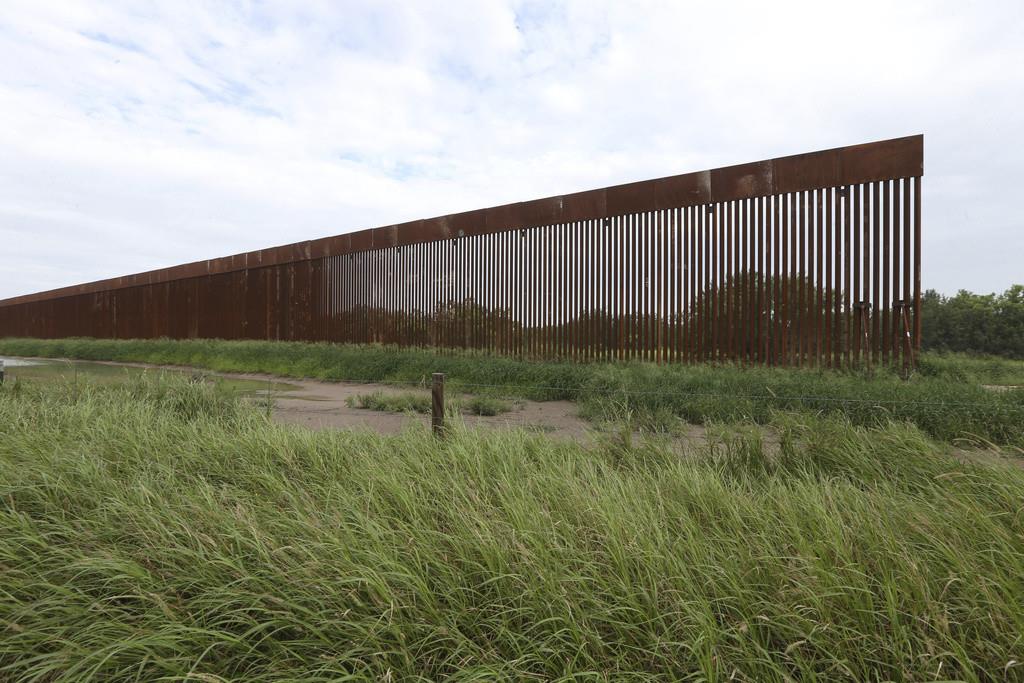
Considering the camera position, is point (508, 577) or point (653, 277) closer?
point (508, 577)

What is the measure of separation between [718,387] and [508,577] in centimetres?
549

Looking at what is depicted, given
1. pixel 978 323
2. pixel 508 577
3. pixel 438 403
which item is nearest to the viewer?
pixel 508 577

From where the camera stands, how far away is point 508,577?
2.28 metres

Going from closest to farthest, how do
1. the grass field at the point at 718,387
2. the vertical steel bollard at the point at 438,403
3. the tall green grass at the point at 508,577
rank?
the tall green grass at the point at 508,577, the vertical steel bollard at the point at 438,403, the grass field at the point at 718,387

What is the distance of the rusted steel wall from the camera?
7.75 m

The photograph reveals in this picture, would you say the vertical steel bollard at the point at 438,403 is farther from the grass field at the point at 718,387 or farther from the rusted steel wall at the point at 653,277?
Answer: the rusted steel wall at the point at 653,277

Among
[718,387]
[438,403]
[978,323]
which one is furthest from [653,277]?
[978,323]

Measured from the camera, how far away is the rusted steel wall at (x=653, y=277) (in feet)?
25.4

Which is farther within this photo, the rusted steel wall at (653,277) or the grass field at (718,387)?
the rusted steel wall at (653,277)

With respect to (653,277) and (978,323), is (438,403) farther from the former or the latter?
(978,323)

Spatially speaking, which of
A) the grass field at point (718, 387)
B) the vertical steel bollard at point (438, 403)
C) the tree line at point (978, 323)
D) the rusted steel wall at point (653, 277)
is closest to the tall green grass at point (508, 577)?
the vertical steel bollard at point (438, 403)

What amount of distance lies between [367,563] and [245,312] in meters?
18.3

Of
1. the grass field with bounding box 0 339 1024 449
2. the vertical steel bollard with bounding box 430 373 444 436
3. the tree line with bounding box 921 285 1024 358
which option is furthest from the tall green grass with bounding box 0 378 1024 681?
the tree line with bounding box 921 285 1024 358

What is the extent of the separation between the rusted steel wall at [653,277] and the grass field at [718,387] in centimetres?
49
